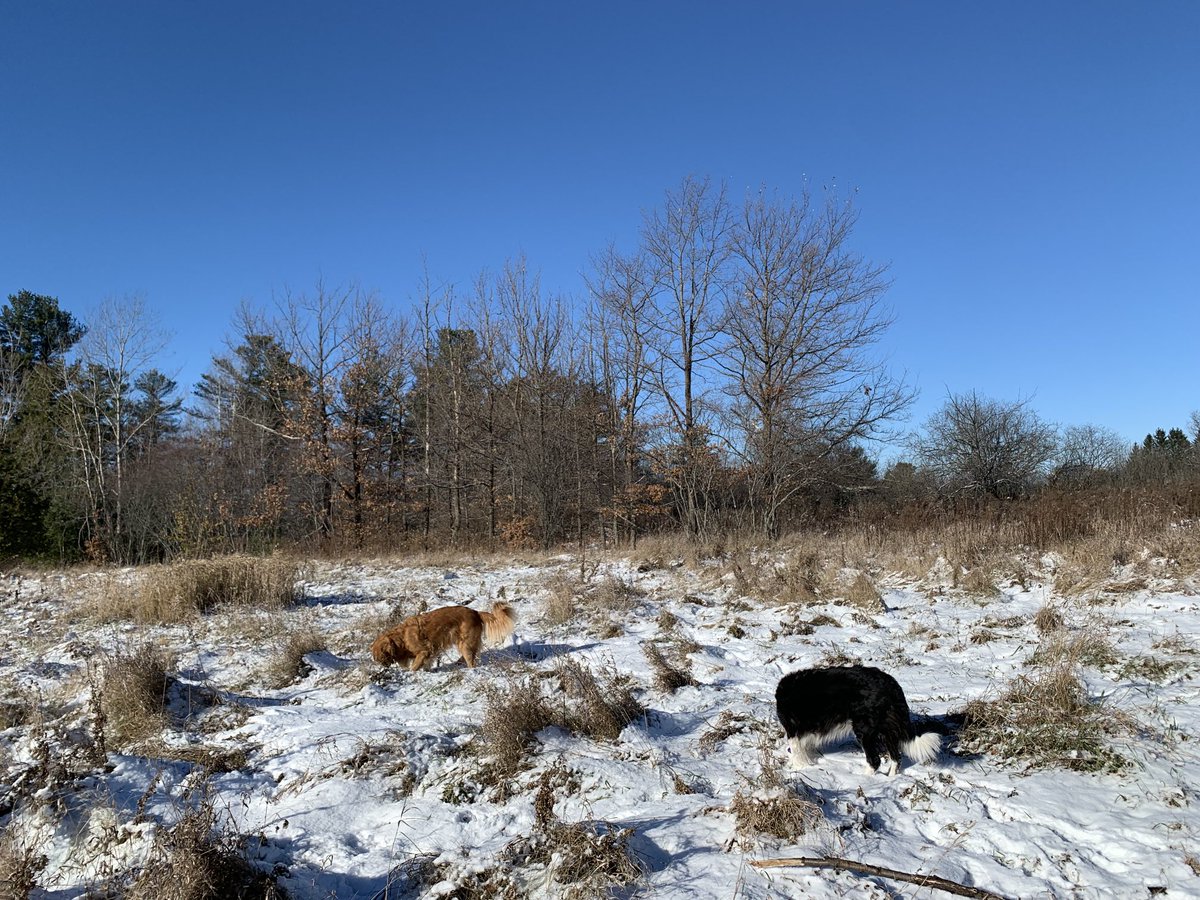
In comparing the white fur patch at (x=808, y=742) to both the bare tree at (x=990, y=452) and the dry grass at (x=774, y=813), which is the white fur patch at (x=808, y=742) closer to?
the dry grass at (x=774, y=813)

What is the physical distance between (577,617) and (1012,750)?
5.32 metres

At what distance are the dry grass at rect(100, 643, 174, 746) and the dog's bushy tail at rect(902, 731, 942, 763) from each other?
533cm

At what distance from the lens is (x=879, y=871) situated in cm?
272

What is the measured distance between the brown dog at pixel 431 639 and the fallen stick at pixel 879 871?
3.97 meters

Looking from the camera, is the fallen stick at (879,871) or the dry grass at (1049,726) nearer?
the fallen stick at (879,871)

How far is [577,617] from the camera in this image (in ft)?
27.1

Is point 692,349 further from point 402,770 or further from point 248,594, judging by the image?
point 402,770

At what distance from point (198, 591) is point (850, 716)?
913cm

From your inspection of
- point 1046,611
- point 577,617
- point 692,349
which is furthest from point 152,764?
point 692,349

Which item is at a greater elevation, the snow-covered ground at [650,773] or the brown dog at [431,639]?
the brown dog at [431,639]

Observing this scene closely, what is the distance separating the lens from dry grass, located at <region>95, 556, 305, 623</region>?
352 inches

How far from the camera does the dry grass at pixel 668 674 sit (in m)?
5.43

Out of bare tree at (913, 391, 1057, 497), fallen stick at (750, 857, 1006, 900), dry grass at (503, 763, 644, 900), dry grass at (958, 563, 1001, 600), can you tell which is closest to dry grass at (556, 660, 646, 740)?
dry grass at (503, 763, 644, 900)

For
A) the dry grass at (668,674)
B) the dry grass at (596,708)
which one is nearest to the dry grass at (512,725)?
the dry grass at (596,708)
